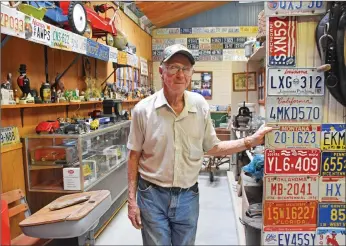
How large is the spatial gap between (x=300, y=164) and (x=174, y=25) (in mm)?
8466

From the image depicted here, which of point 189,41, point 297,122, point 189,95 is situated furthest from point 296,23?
point 189,41

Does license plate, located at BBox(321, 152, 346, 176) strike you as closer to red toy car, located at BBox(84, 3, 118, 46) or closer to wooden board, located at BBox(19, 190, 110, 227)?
wooden board, located at BBox(19, 190, 110, 227)

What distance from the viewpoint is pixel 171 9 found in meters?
8.21

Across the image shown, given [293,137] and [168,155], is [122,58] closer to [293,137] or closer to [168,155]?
[168,155]

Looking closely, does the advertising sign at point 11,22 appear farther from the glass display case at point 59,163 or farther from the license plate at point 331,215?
the license plate at point 331,215

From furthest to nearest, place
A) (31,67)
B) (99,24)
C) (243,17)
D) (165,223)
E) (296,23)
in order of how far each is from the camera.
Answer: (243,17) < (99,24) < (31,67) < (165,223) < (296,23)

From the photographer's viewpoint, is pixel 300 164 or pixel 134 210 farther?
pixel 134 210

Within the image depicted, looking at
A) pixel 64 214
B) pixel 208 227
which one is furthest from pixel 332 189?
pixel 208 227

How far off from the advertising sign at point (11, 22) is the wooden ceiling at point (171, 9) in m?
5.34

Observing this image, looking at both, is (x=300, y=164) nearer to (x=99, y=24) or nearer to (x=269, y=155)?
(x=269, y=155)

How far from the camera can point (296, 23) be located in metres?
1.60

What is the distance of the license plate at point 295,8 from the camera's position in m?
1.57

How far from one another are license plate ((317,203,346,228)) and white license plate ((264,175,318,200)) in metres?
0.08

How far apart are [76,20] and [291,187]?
2630mm
